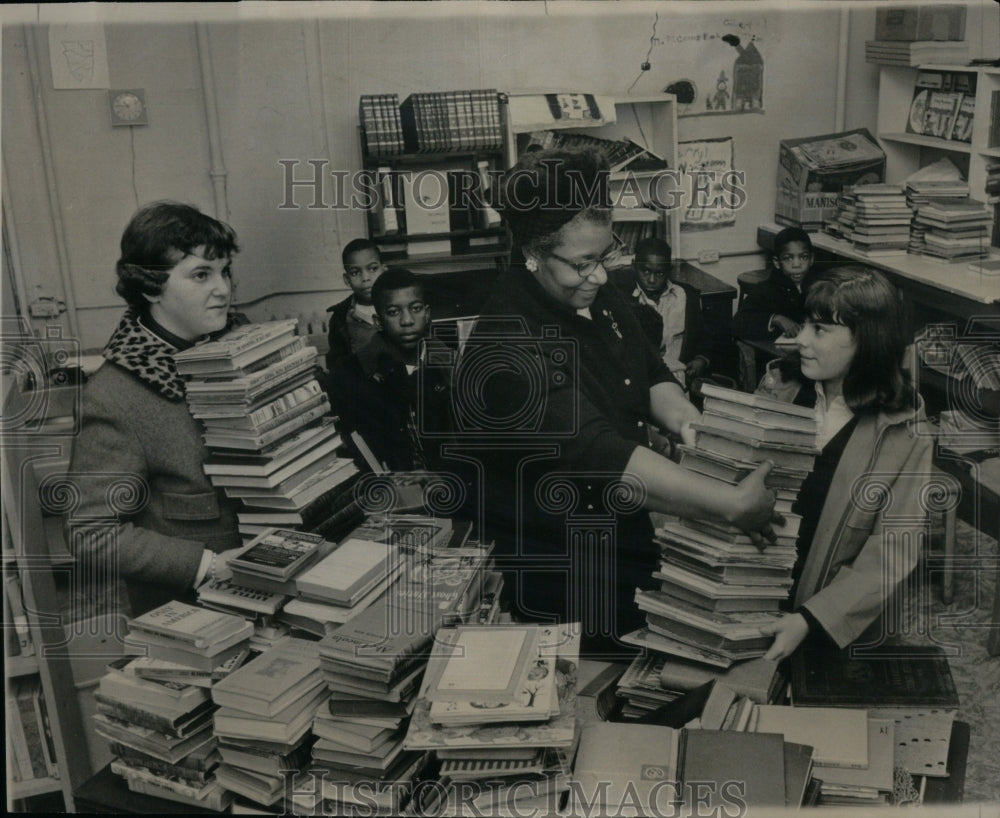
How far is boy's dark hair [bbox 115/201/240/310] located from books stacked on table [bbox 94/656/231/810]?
1.10 m

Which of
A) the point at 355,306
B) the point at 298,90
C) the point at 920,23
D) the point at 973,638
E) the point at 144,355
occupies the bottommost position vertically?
the point at 973,638

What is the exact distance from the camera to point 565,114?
9.24ft

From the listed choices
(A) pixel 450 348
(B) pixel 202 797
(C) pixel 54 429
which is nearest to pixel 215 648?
(B) pixel 202 797

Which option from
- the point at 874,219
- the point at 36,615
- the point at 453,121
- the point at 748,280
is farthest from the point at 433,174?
the point at 36,615

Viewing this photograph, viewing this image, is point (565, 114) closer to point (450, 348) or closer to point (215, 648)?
point (450, 348)

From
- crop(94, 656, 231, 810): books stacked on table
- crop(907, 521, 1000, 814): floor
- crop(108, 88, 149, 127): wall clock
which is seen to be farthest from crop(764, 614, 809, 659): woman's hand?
crop(108, 88, 149, 127): wall clock

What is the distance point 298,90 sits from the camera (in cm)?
279

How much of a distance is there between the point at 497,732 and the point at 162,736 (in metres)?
0.95

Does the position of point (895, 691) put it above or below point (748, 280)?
below

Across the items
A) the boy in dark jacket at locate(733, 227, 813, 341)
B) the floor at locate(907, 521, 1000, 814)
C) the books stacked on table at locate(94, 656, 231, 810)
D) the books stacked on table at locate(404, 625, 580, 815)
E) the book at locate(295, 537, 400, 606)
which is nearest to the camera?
the books stacked on table at locate(404, 625, 580, 815)

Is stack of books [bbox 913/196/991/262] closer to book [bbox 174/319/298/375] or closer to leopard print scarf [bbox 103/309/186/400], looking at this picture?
book [bbox 174/319/298/375]

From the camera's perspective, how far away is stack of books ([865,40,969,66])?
280 cm

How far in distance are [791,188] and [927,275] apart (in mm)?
465

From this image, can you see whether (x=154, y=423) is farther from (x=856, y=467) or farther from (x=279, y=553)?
(x=856, y=467)
